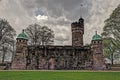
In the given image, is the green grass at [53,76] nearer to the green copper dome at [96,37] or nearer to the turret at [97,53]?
the turret at [97,53]

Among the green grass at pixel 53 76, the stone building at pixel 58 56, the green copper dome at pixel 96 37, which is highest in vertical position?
the green copper dome at pixel 96 37

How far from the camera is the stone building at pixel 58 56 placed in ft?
165

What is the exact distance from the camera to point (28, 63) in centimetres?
5047

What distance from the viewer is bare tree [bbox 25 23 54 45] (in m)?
61.4

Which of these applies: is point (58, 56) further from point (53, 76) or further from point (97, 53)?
point (53, 76)

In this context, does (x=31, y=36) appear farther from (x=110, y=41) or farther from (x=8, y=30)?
(x=110, y=41)

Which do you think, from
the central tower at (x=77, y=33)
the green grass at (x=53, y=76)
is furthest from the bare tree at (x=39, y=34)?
the green grass at (x=53, y=76)

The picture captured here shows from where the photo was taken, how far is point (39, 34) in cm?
6175

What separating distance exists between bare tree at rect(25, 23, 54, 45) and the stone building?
9.99 m

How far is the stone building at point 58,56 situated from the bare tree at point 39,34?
9990 mm

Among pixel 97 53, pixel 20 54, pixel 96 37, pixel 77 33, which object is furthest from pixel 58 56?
pixel 77 33

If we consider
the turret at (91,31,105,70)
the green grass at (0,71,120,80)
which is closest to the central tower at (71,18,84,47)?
the turret at (91,31,105,70)

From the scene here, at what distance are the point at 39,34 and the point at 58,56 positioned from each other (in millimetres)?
12981

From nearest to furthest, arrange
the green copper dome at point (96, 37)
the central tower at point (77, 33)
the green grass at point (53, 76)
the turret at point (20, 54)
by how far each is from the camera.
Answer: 1. the green grass at point (53, 76)
2. the turret at point (20, 54)
3. the green copper dome at point (96, 37)
4. the central tower at point (77, 33)
